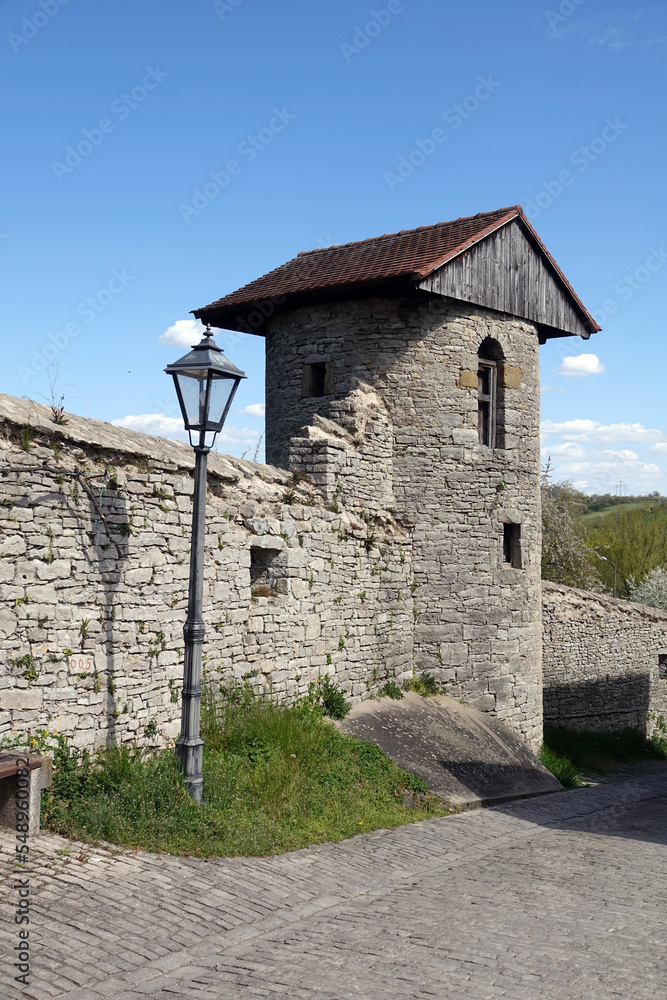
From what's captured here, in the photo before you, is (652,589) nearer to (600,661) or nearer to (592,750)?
(600,661)

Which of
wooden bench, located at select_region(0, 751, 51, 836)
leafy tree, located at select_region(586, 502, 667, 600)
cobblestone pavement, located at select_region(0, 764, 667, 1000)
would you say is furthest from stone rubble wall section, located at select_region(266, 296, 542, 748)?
leafy tree, located at select_region(586, 502, 667, 600)

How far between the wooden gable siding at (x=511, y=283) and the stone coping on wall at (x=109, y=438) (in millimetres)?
4330

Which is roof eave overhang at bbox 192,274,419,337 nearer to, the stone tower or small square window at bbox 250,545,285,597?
the stone tower

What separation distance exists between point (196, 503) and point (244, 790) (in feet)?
8.59

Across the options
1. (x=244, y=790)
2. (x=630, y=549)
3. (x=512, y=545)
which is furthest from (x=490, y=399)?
(x=630, y=549)

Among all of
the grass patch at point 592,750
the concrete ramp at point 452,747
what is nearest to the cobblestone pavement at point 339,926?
the concrete ramp at point 452,747

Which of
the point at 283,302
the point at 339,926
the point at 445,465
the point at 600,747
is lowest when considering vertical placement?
the point at 600,747

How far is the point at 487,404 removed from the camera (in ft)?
43.9

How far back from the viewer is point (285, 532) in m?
10.1

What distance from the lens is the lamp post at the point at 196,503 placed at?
7055mm

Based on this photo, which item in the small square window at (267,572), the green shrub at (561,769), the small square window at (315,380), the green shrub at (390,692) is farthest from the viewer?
the green shrub at (561,769)

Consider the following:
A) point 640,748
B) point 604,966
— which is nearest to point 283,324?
point 604,966

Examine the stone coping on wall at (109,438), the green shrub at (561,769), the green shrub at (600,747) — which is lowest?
the green shrub at (600,747)

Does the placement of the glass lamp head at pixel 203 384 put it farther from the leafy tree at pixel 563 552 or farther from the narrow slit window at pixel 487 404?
the leafy tree at pixel 563 552
